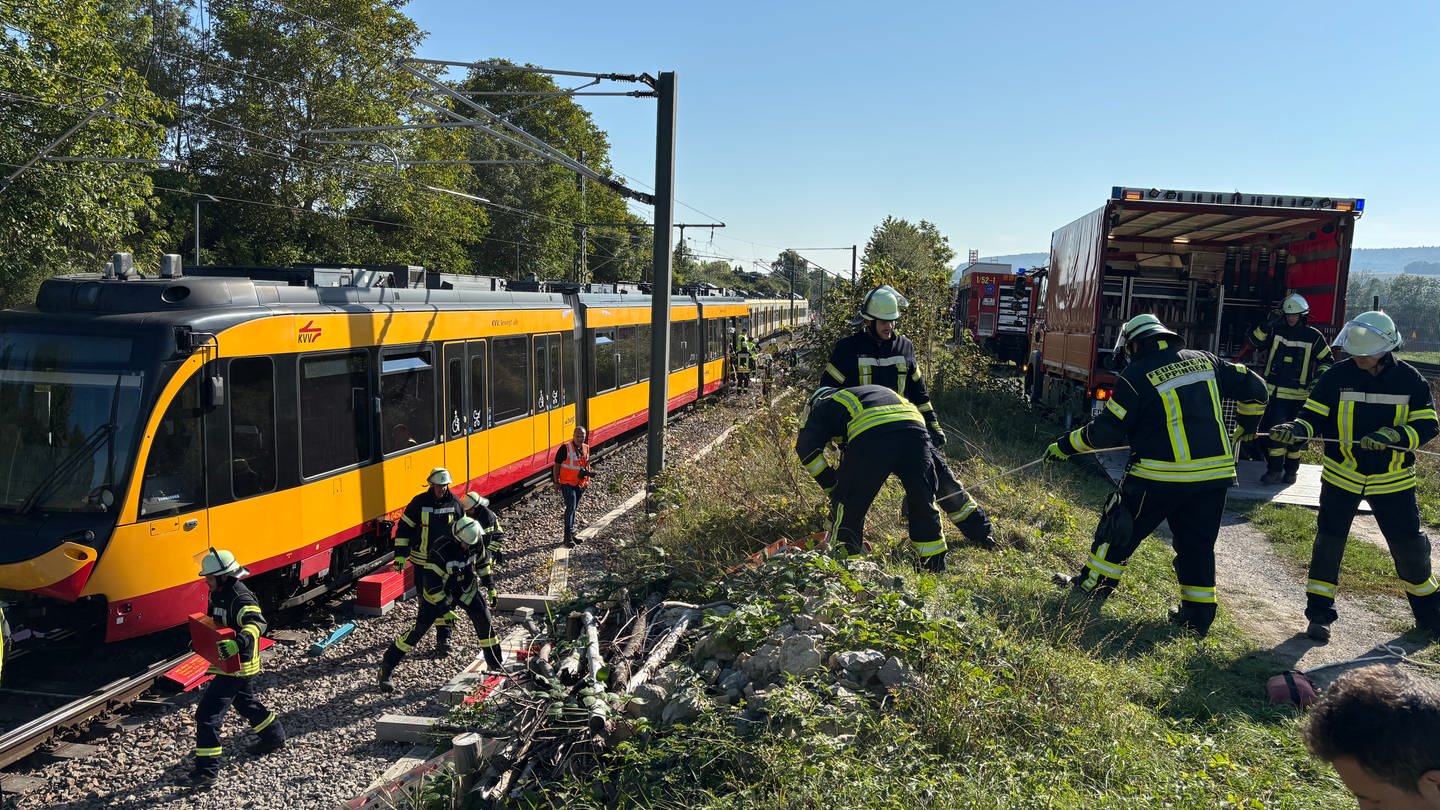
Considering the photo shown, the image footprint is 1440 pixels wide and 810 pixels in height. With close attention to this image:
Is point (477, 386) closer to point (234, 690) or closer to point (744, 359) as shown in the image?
point (234, 690)

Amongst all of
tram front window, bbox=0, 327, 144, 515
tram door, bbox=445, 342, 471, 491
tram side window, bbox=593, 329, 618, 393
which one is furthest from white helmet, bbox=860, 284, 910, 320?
tram side window, bbox=593, 329, 618, 393

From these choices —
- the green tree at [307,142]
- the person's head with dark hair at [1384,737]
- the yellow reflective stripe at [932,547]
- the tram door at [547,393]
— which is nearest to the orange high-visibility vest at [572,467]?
the tram door at [547,393]

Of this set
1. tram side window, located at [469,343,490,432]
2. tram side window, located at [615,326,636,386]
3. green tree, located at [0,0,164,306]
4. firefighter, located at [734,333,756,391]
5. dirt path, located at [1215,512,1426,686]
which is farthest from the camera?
firefighter, located at [734,333,756,391]

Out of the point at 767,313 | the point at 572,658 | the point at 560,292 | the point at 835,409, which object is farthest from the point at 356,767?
the point at 767,313

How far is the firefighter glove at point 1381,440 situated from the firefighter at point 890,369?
2537mm

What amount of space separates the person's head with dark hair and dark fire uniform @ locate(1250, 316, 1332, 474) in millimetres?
9840

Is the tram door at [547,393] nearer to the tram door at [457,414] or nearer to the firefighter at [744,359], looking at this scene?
the tram door at [457,414]

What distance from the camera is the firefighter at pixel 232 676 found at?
16.9 feet

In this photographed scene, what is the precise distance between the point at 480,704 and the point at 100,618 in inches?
103

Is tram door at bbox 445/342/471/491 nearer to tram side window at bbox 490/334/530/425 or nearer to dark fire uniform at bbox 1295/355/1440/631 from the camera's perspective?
tram side window at bbox 490/334/530/425

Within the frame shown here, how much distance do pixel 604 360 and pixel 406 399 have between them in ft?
19.4

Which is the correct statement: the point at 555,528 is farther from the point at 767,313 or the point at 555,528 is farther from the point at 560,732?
the point at 767,313

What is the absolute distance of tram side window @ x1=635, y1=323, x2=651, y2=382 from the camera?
16.0m

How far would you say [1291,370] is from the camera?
11.0 m
